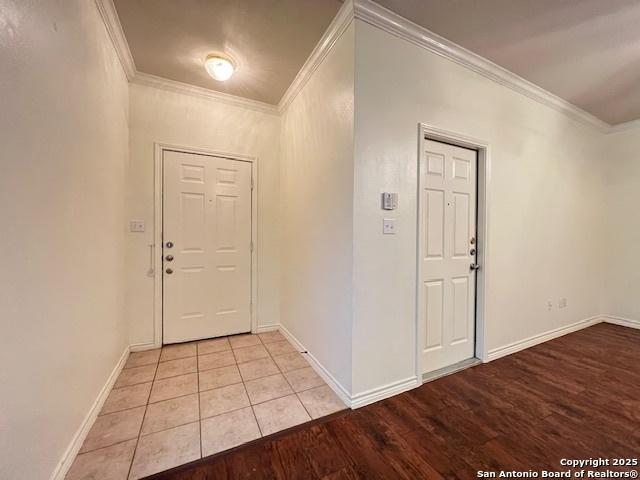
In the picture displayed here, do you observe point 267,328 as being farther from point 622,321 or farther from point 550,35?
point 622,321

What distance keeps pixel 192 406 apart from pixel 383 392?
4.38ft

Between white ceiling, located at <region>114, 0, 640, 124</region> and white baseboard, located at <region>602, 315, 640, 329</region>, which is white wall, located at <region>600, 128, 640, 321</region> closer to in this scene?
white baseboard, located at <region>602, 315, 640, 329</region>

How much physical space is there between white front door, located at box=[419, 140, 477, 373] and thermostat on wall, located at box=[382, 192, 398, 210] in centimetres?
26

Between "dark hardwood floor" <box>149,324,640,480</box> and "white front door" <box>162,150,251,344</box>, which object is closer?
"dark hardwood floor" <box>149,324,640,480</box>

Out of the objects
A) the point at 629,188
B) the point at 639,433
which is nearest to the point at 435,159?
the point at 639,433

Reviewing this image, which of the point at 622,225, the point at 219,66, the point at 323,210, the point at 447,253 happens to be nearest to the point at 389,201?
the point at 323,210

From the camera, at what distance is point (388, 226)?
1813mm

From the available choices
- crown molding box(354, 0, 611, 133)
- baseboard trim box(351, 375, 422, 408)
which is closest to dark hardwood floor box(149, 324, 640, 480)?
baseboard trim box(351, 375, 422, 408)

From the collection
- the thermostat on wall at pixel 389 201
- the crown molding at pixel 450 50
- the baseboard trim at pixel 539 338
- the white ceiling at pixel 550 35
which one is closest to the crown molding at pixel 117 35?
the crown molding at pixel 450 50

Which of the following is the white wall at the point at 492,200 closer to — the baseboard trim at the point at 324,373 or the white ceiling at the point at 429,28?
the baseboard trim at the point at 324,373

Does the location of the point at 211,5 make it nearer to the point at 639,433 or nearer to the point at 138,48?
the point at 138,48

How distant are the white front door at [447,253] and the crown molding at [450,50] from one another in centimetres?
70

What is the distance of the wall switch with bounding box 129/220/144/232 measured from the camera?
245 cm

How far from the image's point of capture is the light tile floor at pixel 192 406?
1329 millimetres
